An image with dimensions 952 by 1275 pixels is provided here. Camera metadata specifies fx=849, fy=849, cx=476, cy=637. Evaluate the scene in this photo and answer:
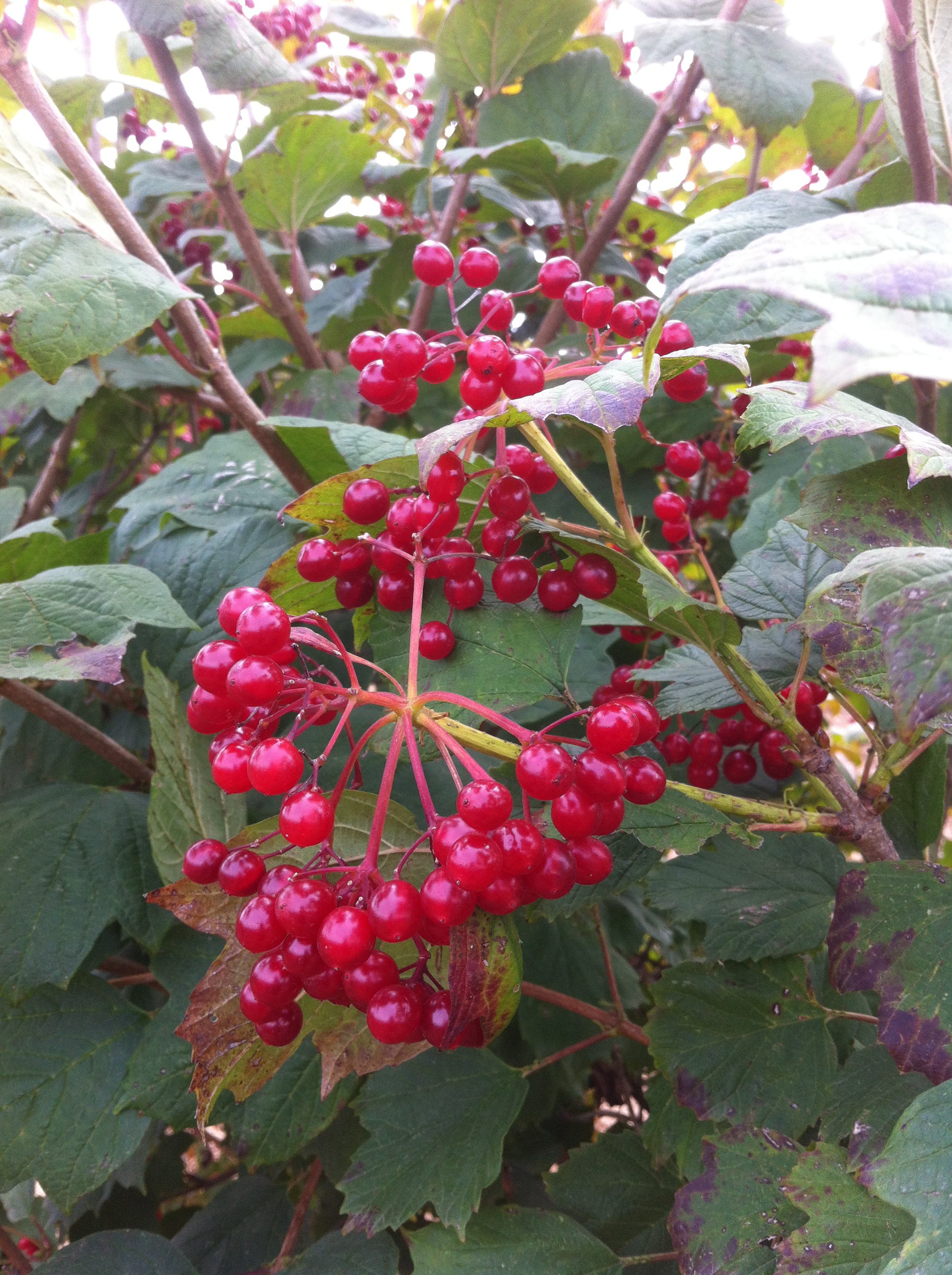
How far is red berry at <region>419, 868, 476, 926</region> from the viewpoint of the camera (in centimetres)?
59

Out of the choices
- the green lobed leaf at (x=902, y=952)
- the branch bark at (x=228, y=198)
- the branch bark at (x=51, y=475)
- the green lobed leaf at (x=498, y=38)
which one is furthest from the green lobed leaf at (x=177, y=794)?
the green lobed leaf at (x=498, y=38)

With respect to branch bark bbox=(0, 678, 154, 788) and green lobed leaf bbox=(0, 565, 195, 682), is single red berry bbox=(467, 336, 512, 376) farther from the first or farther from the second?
branch bark bbox=(0, 678, 154, 788)

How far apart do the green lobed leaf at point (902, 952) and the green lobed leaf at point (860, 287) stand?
0.52 metres

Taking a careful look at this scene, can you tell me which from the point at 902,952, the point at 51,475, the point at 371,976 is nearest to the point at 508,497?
the point at 371,976

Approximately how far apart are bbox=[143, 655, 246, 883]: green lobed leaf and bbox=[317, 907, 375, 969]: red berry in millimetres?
413

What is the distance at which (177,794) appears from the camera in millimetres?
983

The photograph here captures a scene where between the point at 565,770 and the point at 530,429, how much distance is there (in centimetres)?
29

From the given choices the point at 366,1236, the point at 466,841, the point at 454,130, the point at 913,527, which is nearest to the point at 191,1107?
the point at 366,1236

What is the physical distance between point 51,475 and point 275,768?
1667 mm

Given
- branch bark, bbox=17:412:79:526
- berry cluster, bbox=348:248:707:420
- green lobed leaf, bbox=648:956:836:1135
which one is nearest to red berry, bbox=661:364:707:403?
berry cluster, bbox=348:248:707:420

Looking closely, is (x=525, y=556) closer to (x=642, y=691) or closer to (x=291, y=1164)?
(x=642, y=691)

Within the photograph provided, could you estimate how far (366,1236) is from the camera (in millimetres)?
939

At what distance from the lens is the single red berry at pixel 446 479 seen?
707 millimetres

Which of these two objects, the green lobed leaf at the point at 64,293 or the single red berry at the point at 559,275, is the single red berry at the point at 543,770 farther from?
the green lobed leaf at the point at 64,293
